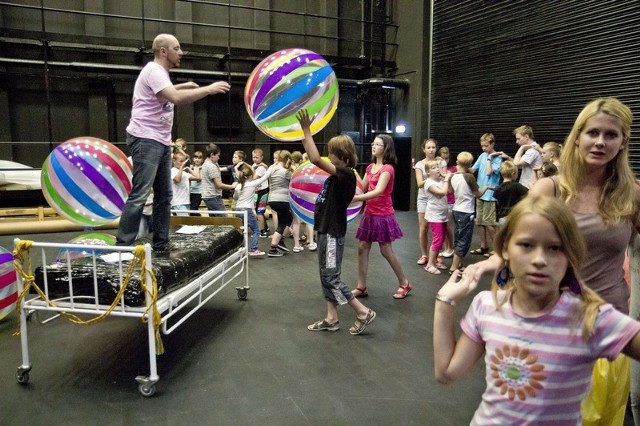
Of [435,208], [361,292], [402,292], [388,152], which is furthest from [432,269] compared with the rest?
[388,152]

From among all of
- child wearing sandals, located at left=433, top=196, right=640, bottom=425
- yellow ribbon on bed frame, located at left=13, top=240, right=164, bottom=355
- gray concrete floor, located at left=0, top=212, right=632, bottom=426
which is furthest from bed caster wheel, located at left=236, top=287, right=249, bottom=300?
child wearing sandals, located at left=433, top=196, right=640, bottom=425

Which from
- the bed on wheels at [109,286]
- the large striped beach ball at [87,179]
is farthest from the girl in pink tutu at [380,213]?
the large striped beach ball at [87,179]

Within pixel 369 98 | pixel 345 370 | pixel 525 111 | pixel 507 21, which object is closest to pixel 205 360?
pixel 345 370

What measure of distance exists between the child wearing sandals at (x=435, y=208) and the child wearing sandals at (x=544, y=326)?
168 inches

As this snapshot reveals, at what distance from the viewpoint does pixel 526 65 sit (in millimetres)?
8352

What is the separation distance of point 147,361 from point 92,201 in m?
1.20

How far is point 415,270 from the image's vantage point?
18.7 feet

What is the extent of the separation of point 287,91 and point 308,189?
3.07ft

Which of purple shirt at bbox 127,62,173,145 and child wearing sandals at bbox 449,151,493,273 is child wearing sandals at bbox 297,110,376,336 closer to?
purple shirt at bbox 127,62,173,145

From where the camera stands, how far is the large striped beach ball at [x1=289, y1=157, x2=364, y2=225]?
14.7 ft

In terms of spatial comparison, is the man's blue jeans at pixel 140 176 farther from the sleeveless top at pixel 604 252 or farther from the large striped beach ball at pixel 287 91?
the sleeveless top at pixel 604 252

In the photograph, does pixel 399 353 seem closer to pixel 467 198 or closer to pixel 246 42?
pixel 467 198

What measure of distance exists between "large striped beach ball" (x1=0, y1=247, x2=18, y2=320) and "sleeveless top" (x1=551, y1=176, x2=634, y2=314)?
3.64 m

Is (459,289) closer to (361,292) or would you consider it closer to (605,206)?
(605,206)
